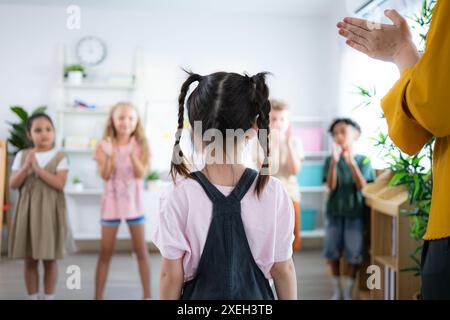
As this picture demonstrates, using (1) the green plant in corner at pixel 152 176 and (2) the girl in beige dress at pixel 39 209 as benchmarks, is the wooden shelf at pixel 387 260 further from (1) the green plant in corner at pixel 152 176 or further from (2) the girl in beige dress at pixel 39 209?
(1) the green plant in corner at pixel 152 176

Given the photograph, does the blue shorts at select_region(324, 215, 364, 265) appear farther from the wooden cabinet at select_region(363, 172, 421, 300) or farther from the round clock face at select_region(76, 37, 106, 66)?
the round clock face at select_region(76, 37, 106, 66)

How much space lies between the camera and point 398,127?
657mm

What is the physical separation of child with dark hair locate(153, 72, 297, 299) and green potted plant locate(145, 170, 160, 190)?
3033 millimetres

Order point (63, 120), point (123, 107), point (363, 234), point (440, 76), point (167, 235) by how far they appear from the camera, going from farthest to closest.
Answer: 1. point (63, 120)
2. point (363, 234)
3. point (123, 107)
4. point (167, 235)
5. point (440, 76)

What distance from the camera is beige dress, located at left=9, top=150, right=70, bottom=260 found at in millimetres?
2027

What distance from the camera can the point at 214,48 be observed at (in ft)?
13.5

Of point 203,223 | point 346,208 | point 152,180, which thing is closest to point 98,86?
point 152,180

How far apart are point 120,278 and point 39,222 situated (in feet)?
3.36

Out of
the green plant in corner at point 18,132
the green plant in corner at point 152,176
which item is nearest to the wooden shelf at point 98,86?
the green plant in corner at point 18,132

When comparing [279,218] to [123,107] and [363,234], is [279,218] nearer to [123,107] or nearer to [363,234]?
[123,107]

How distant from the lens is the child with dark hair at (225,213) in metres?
0.76

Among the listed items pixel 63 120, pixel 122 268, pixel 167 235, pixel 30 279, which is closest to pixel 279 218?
pixel 167 235

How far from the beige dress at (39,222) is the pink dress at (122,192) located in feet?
0.74

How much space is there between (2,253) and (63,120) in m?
2.13
